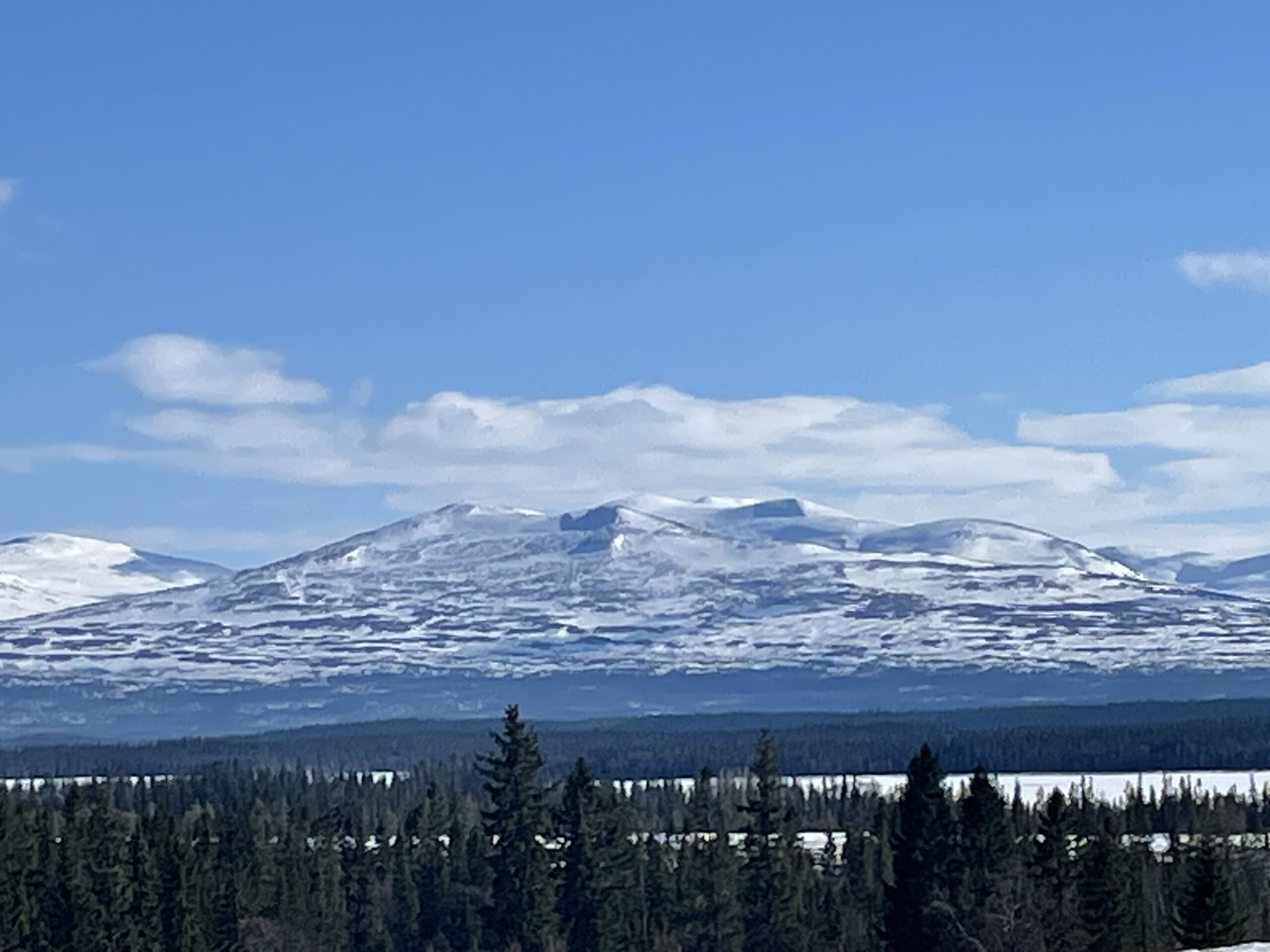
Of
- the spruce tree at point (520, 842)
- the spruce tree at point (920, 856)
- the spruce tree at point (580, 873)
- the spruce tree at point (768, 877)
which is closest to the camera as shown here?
the spruce tree at point (920, 856)

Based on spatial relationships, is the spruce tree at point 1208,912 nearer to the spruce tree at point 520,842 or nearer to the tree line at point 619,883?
the tree line at point 619,883

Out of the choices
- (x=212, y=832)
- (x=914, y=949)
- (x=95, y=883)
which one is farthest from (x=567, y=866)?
(x=212, y=832)

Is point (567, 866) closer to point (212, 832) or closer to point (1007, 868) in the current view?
point (1007, 868)

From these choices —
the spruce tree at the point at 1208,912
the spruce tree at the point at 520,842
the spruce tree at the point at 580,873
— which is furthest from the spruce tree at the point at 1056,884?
the spruce tree at the point at 580,873

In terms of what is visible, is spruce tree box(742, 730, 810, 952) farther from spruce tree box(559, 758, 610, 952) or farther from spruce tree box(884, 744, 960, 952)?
spruce tree box(884, 744, 960, 952)

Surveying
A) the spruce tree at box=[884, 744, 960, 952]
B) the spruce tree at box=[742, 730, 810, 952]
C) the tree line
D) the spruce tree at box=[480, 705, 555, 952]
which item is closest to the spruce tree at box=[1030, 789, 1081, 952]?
the tree line

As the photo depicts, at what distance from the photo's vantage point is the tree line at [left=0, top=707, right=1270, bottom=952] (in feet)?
324

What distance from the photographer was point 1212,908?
86.4m

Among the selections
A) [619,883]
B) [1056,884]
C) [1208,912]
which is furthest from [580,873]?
[1208,912]

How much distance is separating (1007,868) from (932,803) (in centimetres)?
438

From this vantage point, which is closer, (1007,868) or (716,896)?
(1007,868)

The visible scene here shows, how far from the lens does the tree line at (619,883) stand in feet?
324

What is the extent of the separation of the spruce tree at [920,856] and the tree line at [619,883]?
10 cm

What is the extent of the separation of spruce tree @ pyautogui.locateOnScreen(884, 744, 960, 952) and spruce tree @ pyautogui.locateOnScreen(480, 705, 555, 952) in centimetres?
2609
